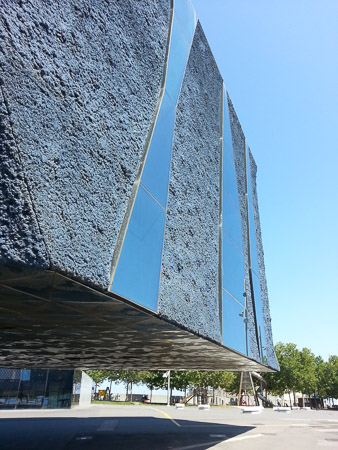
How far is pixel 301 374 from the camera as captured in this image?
62.5 metres

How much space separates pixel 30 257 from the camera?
13.7 feet

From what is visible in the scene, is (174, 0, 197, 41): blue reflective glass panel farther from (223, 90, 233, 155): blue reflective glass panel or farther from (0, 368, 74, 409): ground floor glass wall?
(0, 368, 74, 409): ground floor glass wall

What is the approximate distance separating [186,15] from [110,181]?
20.5ft

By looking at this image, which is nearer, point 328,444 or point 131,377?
point 328,444

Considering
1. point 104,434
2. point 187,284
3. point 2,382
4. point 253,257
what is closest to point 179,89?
point 187,284

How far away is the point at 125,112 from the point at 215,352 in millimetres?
8460

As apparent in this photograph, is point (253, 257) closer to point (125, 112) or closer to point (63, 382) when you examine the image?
point (125, 112)

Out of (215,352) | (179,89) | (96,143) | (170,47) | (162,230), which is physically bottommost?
(215,352)

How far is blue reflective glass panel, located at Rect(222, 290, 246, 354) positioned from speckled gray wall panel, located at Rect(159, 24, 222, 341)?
0.82 m

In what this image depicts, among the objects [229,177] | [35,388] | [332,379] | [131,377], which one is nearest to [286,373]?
[332,379]

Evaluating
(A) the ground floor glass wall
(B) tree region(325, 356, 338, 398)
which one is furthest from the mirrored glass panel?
(B) tree region(325, 356, 338, 398)

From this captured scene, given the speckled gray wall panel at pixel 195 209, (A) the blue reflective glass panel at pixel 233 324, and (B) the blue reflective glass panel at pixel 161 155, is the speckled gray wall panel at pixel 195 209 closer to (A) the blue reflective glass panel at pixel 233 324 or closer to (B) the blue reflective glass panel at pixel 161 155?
(B) the blue reflective glass panel at pixel 161 155

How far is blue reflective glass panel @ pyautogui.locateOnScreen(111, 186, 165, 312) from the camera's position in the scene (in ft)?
18.4

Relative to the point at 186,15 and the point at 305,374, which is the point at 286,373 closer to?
the point at 305,374
